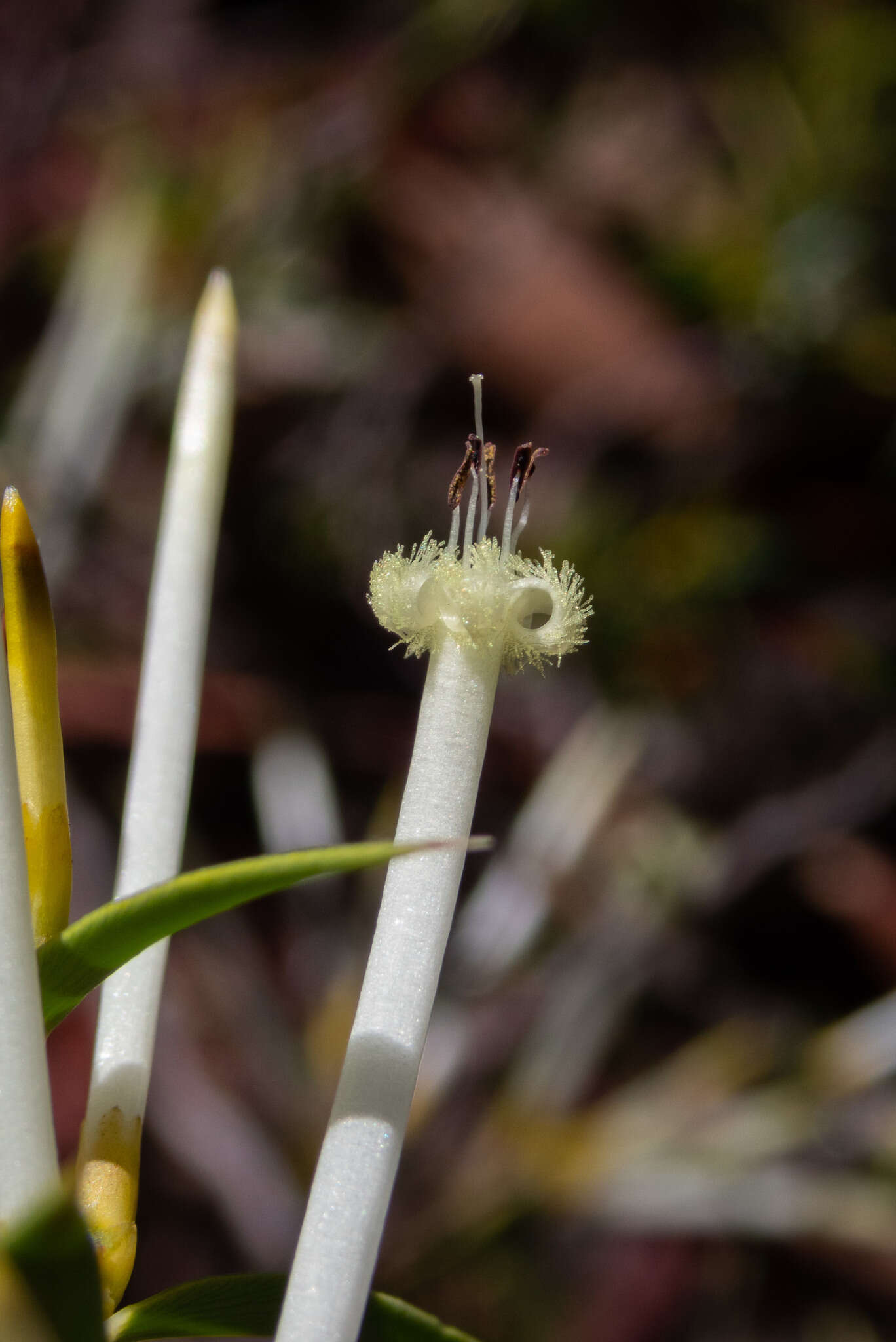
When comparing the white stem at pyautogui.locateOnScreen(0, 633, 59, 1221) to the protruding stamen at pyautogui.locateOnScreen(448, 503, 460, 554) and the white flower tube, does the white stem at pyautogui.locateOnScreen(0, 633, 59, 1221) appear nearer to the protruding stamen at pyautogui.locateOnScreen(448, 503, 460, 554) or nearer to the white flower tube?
the white flower tube

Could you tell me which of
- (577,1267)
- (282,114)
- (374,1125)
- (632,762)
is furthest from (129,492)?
(374,1125)

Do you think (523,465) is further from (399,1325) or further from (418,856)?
(399,1325)

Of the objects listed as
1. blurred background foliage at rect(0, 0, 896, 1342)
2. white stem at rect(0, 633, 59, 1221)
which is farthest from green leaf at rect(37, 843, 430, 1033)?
blurred background foliage at rect(0, 0, 896, 1342)

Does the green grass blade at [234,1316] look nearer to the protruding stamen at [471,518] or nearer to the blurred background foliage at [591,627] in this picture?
the protruding stamen at [471,518]

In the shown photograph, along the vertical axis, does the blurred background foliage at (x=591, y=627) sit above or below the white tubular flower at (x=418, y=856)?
above

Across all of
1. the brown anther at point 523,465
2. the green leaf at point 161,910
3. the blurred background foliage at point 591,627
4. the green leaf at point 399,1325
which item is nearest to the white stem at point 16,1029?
the green leaf at point 161,910

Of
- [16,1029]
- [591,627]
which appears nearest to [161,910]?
[16,1029]
